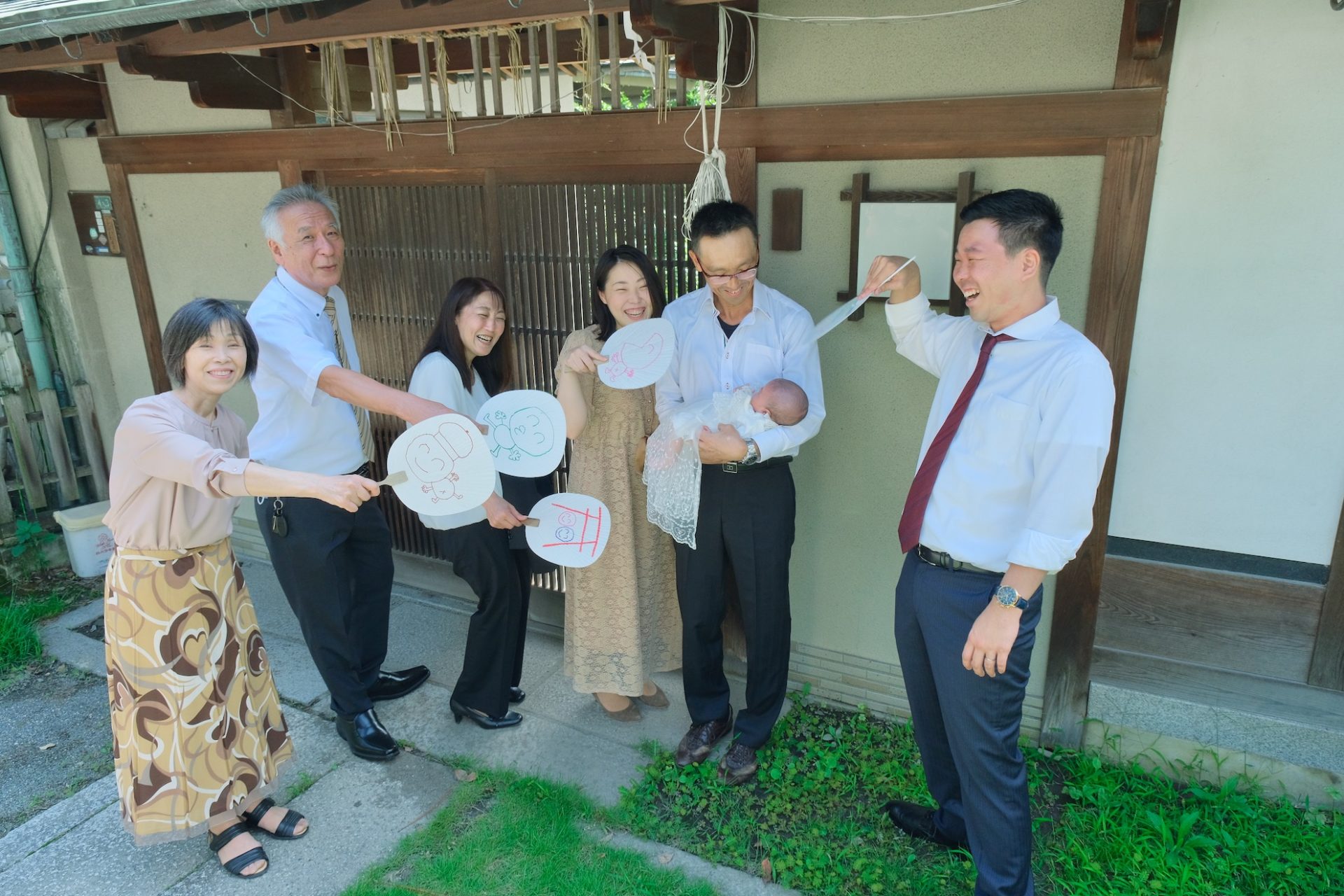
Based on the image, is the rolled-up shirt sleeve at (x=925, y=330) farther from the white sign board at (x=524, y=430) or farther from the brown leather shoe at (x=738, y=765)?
the brown leather shoe at (x=738, y=765)

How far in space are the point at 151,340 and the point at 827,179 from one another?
4.89 meters

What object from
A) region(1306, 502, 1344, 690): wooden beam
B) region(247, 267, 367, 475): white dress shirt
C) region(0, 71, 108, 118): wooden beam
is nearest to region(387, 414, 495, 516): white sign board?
region(247, 267, 367, 475): white dress shirt

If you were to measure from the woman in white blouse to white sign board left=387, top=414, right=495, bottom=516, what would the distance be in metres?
0.43

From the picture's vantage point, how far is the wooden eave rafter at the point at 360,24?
316 centimetres

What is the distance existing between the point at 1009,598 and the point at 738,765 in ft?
5.22

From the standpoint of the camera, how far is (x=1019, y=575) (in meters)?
2.37

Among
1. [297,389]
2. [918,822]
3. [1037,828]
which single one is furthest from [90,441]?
[1037,828]

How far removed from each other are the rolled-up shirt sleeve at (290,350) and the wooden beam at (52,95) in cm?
334

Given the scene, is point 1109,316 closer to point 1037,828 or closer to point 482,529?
point 1037,828

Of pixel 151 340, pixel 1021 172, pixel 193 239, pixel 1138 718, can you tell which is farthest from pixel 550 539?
pixel 151 340

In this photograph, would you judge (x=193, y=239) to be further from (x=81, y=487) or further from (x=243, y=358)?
(x=243, y=358)

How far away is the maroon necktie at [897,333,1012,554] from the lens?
2535 millimetres

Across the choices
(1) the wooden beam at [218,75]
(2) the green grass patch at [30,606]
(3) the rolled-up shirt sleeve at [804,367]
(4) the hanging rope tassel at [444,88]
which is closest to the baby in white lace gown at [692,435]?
(3) the rolled-up shirt sleeve at [804,367]

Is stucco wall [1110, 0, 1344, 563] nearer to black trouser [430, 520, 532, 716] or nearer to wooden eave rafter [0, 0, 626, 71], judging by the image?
wooden eave rafter [0, 0, 626, 71]
